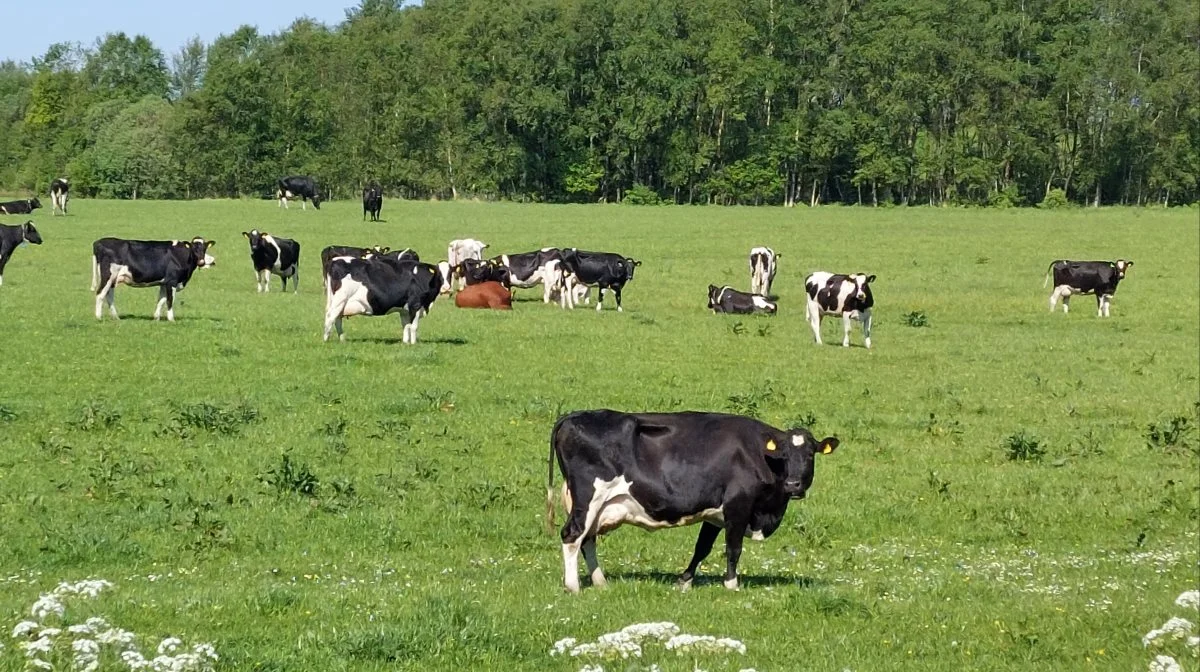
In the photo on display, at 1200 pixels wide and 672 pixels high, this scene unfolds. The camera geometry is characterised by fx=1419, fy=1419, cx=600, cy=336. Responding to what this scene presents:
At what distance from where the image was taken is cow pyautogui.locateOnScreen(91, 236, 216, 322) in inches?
1121

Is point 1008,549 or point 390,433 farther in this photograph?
point 390,433

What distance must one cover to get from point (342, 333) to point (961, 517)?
14486mm

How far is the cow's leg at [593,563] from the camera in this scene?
11211 mm

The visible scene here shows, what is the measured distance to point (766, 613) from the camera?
33.9 ft

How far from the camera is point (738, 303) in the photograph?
122ft

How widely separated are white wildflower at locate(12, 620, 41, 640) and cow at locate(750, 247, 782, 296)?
33931 millimetres

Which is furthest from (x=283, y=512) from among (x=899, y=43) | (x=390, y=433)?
(x=899, y=43)

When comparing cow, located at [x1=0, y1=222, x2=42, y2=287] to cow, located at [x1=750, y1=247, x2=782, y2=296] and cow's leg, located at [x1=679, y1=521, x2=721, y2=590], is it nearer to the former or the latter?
cow, located at [x1=750, y1=247, x2=782, y2=296]

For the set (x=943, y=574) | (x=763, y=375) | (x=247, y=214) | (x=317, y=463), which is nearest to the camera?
(x=943, y=574)

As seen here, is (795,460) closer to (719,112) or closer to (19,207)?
(19,207)

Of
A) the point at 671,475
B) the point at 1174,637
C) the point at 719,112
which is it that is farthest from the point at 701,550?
the point at 719,112

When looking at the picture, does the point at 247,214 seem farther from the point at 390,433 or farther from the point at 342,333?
the point at 390,433

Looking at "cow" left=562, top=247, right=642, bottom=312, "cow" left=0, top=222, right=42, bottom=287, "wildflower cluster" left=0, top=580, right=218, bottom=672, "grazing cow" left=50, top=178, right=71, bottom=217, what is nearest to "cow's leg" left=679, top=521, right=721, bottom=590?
"wildflower cluster" left=0, top=580, right=218, bottom=672

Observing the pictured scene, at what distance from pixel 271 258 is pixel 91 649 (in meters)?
31.2
